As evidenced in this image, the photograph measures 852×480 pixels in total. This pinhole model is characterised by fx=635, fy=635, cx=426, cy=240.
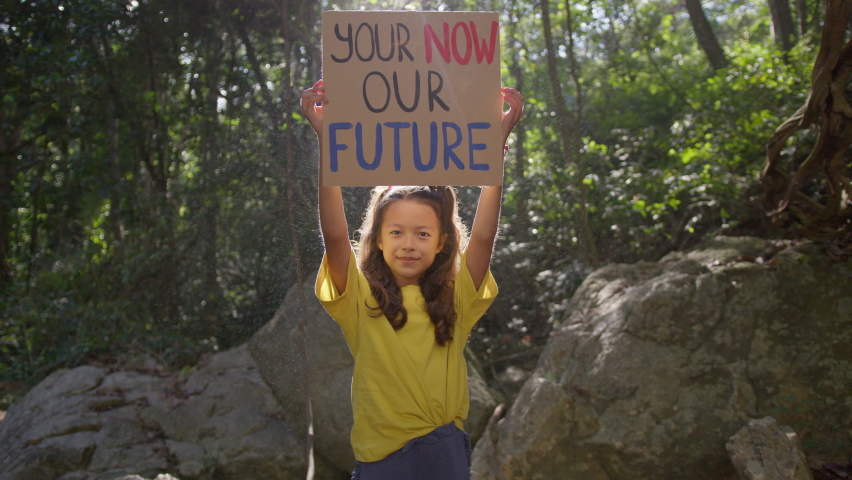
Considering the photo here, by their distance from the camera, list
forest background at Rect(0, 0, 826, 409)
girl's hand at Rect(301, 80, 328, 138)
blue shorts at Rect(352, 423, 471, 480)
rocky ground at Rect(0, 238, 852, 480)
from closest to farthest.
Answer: blue shorts at Rect(352, 423, 471, 480), girl's hand at Rect(301, 80, 328, 138), rocky ground at Rect(0, 238, 852, 480), forest background at Rect(0, 0, 826, 409)

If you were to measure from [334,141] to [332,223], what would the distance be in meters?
0.22

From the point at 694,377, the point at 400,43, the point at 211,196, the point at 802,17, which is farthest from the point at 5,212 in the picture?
the point at 802,17

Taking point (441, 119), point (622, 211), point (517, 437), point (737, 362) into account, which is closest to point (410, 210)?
point (441, 119)

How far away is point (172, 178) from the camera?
5.68 metres

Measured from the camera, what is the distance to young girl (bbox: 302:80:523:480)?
158cm

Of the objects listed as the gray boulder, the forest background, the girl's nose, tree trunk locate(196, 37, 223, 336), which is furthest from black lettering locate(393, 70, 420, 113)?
tree trunk locate(196, 37, 223, 336)

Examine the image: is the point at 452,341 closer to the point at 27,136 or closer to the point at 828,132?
the point at 828,132

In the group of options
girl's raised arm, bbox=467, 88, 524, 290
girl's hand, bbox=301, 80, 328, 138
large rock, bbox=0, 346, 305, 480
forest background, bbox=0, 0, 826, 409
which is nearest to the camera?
girl's hand, bbox=301, 80, 328, 138

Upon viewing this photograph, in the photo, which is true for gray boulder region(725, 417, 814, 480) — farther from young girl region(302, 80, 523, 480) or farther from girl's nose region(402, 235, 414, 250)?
girl's nose region(402, 235, 414, 250)

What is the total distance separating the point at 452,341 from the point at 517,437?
4.58 ft

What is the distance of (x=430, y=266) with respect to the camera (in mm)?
1791

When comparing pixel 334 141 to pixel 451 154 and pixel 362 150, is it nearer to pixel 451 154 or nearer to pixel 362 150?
pixel 362 150

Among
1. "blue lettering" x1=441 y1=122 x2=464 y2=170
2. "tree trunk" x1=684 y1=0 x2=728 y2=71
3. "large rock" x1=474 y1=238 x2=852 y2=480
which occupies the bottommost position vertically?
"large rock" x1=474 y1=238 x2=852 y2=480

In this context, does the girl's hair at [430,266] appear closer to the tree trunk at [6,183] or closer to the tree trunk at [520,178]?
the tree trunk at [520,178]
